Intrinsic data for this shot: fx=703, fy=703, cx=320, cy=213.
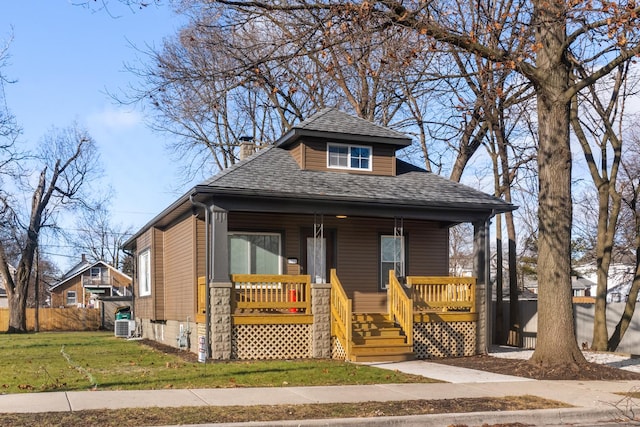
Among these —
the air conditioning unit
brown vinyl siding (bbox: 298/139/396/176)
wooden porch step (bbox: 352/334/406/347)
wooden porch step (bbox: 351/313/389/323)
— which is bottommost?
the air conditioning unit

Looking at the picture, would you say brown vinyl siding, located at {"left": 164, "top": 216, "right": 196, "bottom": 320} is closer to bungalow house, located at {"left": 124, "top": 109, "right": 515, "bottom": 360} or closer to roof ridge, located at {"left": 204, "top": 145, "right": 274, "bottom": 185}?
bungalow house, located at {"left": 124, "top": 109, "right": 515, "bottom": 360}

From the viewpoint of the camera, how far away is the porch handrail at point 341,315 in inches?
612

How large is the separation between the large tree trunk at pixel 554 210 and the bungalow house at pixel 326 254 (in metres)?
3.65

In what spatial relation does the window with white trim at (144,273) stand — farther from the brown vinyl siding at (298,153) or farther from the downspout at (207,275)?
the downspout at (207,275)

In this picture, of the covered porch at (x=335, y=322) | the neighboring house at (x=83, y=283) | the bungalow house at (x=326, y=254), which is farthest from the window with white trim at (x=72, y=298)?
the covered porch at (x=335, y=322)

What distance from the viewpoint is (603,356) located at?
1800 cm

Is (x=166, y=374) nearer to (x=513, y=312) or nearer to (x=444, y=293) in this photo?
(x=444, y=293)

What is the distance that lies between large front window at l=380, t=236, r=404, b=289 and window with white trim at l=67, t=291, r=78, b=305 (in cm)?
5620

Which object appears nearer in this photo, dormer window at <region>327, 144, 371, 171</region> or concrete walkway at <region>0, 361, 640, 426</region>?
concrete walkway at <region>0, 361, 640, 426</region>

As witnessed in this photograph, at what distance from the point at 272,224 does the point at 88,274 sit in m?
55.1

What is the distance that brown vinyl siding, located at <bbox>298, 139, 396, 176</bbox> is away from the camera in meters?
18.6

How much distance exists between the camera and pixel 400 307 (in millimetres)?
16844

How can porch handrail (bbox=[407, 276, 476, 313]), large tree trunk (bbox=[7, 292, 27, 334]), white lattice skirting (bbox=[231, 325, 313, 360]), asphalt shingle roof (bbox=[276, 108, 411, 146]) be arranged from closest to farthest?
white lattice skirting (bbox=[231, 325, 313, 360]), porch handrail (bbox=[407, 276, 476, 313]), asphalt shingle roof (bbox=[276, 108, 411, 146]), large tree trunk (bbox=[7, 292, 27, 334])

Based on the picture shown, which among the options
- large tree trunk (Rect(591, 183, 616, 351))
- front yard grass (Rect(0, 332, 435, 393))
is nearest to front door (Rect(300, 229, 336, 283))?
front yard grass (Rect(0, 332, 435, 393))
